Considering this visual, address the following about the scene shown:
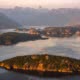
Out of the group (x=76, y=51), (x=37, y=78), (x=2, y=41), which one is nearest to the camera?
(x=37, y=78)

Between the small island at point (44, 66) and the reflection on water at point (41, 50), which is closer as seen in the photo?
the small island at point (44, 66)

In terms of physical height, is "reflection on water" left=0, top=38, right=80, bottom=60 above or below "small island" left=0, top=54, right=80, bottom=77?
below

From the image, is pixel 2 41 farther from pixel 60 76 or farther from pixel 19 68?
pixel 60 76

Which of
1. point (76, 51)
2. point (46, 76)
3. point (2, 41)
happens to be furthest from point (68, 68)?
point (2, 41)

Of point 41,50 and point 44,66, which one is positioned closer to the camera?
point 44,66

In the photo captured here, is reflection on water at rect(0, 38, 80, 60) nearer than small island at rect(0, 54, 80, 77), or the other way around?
small island at rect(0, 54, 80, 77)

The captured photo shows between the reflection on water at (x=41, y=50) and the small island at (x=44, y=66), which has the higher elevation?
the small island at (x=44, y=66)

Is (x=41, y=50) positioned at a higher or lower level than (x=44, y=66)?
lower

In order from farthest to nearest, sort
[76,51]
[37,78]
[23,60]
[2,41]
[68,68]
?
[2,41] → [76,51] → [23,60] → [68,68] → [37,78]
